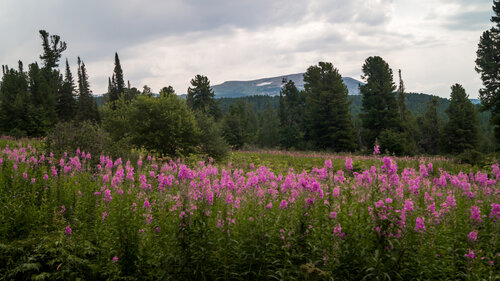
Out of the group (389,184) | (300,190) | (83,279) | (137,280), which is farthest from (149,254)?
(389,184)

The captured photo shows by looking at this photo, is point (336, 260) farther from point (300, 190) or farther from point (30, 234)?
point (30, 234)

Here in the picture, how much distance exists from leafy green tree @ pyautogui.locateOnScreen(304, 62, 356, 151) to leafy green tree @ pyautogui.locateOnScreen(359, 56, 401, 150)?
236 cm

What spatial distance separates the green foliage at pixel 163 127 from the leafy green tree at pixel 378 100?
2620 centimetres

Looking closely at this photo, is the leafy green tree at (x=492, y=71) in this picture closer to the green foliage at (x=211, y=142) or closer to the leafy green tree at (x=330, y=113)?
the leafy green tree at (x=330, y=113)

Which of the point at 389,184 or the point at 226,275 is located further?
the point at 389,184

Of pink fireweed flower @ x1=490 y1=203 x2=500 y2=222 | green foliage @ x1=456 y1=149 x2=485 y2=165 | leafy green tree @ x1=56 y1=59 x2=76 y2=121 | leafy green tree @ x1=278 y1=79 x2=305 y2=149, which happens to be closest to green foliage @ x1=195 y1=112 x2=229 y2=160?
green foliage @ x1=456 y1=149 x2=485 y2=165

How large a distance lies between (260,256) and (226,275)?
1.78 ft

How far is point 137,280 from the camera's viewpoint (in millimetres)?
4742

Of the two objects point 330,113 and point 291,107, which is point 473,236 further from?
point 291,107

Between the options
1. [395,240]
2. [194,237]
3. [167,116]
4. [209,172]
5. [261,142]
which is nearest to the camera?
[395,240]

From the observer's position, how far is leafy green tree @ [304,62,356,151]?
3991 centimetres

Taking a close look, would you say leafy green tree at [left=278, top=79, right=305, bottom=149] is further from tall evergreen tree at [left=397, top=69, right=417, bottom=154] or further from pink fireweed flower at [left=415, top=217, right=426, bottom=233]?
pink fireweed flower at [left=415, top=217, right=426, bottom=233]

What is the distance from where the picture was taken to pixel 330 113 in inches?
1617

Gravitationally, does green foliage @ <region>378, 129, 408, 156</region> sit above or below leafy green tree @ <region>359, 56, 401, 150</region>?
below
